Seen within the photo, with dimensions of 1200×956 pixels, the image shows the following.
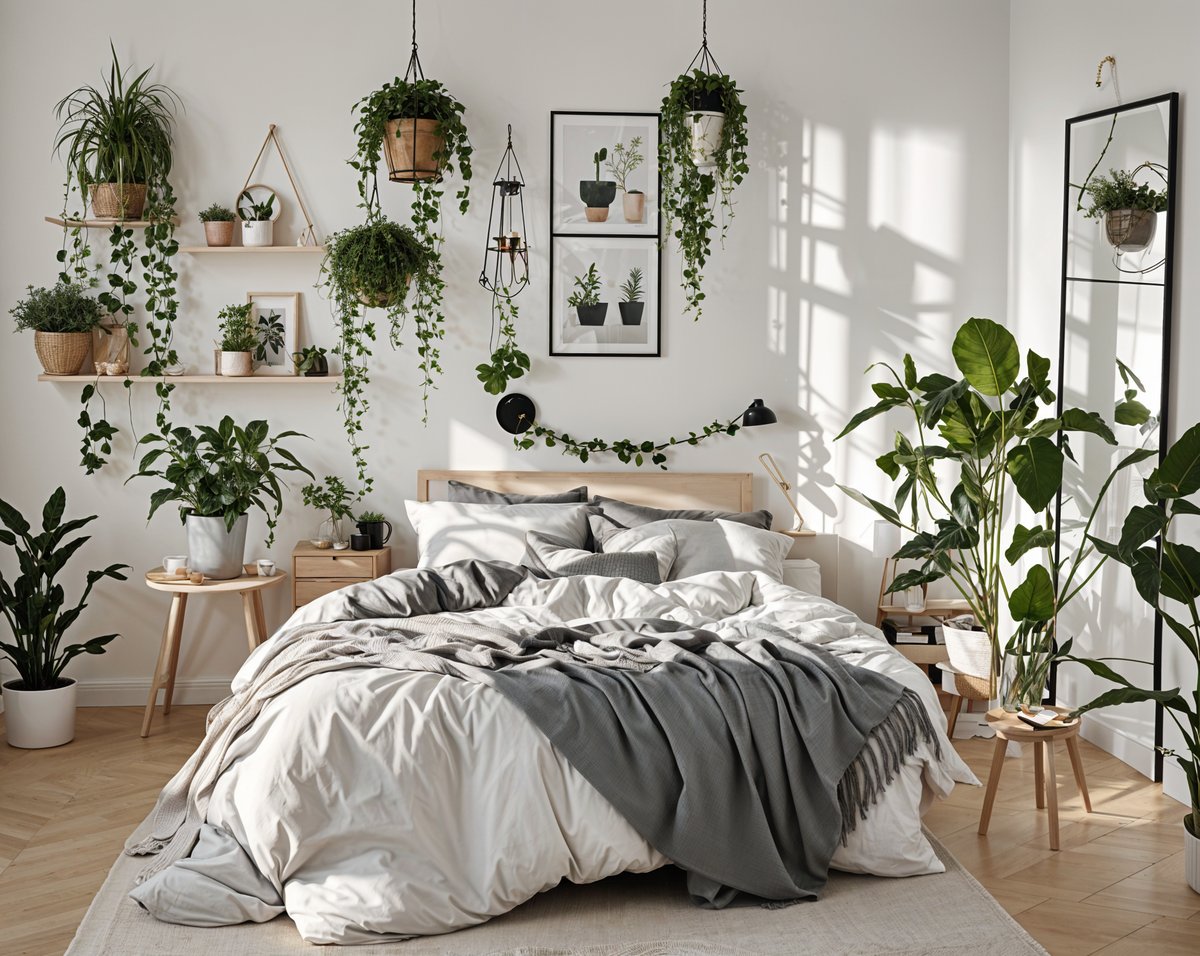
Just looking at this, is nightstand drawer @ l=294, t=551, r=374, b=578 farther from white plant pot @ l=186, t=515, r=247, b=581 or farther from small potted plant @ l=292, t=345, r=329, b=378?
small potted plant @ l=292, t=345, r=329, b=378

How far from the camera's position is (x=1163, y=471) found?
347cm

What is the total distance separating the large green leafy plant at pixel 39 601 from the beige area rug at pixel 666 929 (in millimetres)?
1651

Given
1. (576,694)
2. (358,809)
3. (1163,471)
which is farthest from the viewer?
(1163,471)

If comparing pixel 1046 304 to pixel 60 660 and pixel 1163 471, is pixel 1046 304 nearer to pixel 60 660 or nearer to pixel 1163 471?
pixel 1163 471

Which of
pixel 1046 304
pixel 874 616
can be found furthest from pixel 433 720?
pixel 1046 304

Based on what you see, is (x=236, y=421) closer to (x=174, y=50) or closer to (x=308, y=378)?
(x=308, y=378)

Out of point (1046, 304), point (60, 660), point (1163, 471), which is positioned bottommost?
point (60, 660)

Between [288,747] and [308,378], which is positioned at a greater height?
[308,378]

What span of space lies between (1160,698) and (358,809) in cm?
226

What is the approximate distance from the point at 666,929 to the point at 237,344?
320 cm

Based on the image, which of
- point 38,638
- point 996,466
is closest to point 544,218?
point 996,466

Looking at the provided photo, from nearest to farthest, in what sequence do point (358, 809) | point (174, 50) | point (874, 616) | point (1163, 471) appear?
point (358, 809)
point (1163, 471)
point (174, 50)
point (874, 616)

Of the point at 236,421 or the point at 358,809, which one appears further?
the point at 236,421

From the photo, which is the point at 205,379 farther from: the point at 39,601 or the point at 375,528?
the point at 39,601
